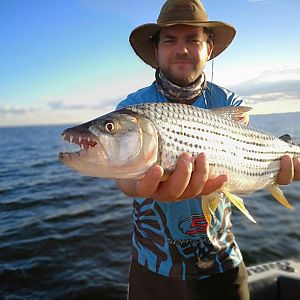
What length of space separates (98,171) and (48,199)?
14327 mm

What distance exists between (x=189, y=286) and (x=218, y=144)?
169cm

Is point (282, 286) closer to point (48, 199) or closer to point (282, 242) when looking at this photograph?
point (282, 242)

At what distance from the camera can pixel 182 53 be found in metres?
4.04

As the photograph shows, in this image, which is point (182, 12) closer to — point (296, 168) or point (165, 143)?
point (165, 143)

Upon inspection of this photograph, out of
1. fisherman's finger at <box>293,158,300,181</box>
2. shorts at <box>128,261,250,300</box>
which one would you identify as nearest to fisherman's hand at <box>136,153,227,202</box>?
shorts at <box>128,261,250,300</box>

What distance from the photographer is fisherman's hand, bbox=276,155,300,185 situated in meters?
4.35

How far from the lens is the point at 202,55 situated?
4195 millimetres

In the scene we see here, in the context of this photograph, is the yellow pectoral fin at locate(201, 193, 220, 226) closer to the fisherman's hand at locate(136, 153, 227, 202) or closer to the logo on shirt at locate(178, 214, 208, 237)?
the fisherman's hand at locate(136, 153, 227, 202)

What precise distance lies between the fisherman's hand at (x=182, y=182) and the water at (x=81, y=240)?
592cm

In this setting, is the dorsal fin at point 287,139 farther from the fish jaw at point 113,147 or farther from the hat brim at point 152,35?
the fish jaw at point 113,147

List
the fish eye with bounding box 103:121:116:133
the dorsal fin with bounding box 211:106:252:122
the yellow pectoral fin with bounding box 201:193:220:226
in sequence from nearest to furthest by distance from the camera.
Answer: the fish eye with bounding box 103:121:116:133
the yellow pectoral fin with bounding box 201:193:220:226
the dorsal fin with bounding box 211:106:252:122

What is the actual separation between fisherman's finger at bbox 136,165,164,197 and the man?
0.44 m

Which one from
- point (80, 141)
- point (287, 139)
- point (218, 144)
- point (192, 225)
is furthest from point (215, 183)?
point (287, 139)

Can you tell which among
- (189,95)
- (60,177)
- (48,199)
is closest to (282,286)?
(189,95)
